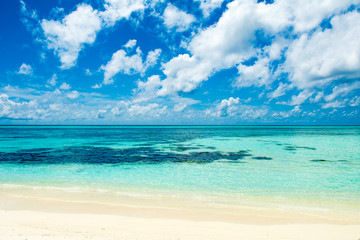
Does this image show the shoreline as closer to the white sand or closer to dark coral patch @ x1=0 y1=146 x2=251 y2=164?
the white sand

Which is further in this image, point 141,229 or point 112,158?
point 112,158

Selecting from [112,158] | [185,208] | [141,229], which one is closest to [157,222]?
[141,229]

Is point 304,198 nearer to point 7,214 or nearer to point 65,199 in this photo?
point 65,199

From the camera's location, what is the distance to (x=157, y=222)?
8.20 meters

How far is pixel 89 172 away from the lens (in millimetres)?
17094

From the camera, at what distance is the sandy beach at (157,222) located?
703cm

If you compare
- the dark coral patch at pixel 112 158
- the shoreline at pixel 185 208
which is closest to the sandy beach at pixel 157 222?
the shoreline at pixel 185 208

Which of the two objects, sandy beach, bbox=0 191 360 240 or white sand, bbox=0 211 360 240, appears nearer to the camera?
white sand, bbox=0 211 360 240

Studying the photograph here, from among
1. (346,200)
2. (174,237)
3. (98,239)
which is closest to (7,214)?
(98,239)

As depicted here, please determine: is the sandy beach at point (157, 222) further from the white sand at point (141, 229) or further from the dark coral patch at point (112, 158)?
the dark coral patch at point (112, 158)

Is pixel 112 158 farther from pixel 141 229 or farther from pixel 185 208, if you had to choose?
pixel 141 229

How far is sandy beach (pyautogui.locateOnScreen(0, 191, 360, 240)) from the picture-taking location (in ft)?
23.1

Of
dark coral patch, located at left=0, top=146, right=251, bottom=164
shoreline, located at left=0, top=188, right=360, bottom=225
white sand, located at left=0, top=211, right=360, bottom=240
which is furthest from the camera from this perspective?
dark coral patch, located at left=0, top=146, right=251, bottom=164

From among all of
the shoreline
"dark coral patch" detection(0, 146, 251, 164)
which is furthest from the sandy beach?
"dark coral patch" detection(0, 146, 251, 164)
